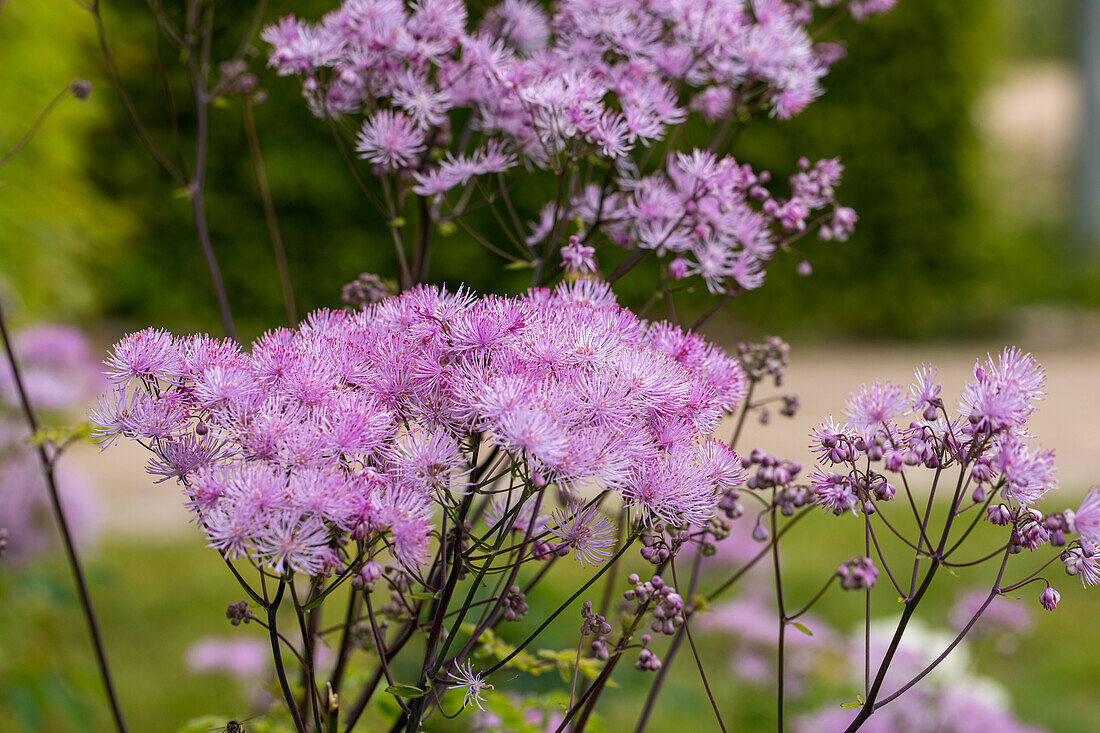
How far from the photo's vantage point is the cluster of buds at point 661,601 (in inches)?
40.2

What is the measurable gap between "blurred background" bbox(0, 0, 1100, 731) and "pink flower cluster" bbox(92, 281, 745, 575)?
3.01 m

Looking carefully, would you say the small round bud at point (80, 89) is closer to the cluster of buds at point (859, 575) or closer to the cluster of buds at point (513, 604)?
the cluster of buds at point (513, 604)

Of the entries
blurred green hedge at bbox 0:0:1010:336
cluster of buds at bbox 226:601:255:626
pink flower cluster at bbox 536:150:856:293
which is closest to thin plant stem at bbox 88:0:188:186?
pink flower cluster at bbox 536:150:856:293

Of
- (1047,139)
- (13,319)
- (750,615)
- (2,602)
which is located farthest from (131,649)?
(1047,139)

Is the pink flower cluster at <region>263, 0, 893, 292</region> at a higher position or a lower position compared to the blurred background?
lower

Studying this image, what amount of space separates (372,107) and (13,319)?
2.91 m

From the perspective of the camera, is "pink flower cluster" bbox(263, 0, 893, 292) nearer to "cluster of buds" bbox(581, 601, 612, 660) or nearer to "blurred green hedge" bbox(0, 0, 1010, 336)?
"cluster of buds" bbox(581, 601, 612, 660)

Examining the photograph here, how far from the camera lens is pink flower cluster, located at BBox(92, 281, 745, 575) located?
2.76ft

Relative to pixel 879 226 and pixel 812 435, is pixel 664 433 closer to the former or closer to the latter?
pixel 812 435

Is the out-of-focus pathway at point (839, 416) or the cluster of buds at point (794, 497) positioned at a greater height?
the out-of-focus pathway at point (839, 416)

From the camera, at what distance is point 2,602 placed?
10.4ft

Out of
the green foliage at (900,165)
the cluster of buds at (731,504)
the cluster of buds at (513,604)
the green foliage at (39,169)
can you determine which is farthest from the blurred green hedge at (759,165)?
the cluster of buds at (513,604)

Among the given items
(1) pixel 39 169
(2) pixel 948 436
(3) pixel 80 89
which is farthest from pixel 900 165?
(2) pixel 948 436

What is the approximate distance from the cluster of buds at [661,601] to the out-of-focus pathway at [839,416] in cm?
313
